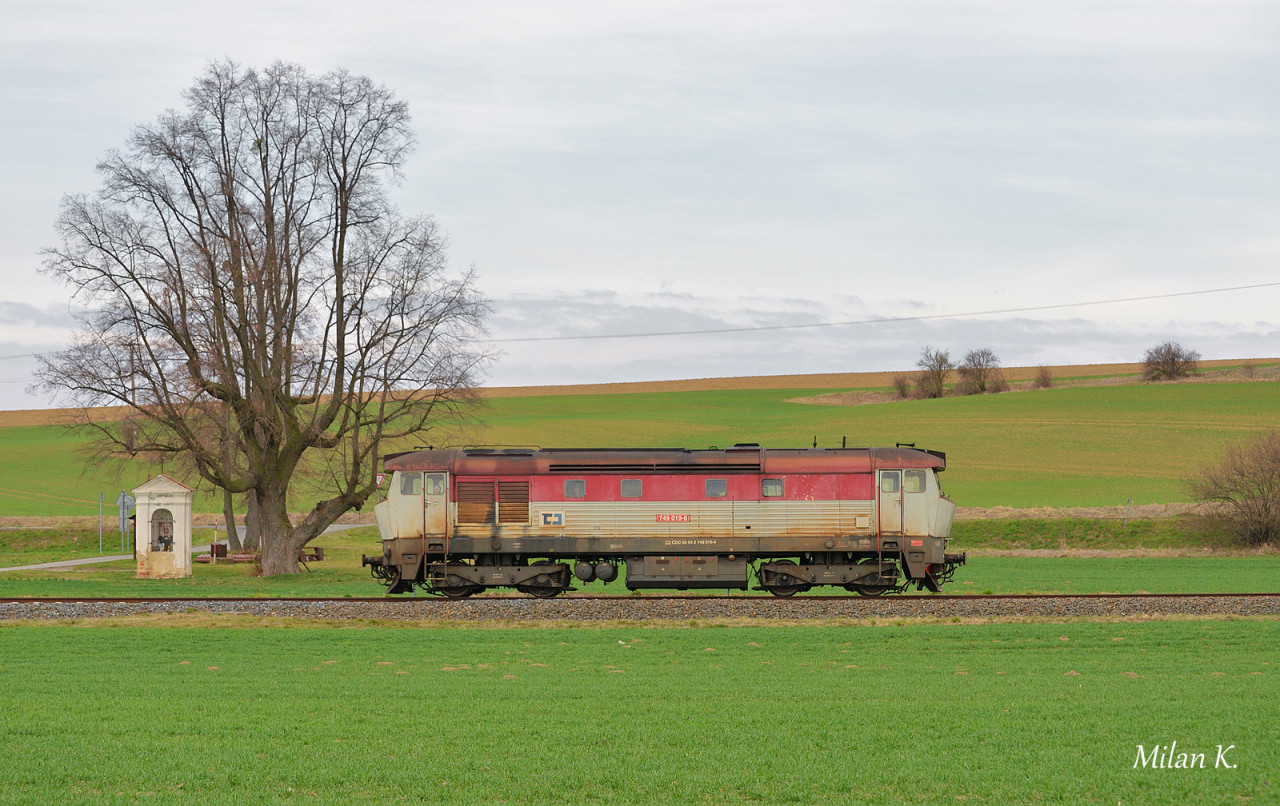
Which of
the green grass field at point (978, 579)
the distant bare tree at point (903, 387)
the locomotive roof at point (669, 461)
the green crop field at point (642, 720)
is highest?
the distant bare tree at point (903, 387)

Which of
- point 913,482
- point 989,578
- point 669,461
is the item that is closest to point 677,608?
point 669,461

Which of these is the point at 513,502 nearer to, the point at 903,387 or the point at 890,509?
the point at 890,509

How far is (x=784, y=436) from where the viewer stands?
85.6 metres

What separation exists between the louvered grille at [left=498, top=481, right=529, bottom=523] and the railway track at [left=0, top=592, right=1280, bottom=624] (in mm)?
2178

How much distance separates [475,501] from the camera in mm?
27750

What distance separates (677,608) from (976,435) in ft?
210

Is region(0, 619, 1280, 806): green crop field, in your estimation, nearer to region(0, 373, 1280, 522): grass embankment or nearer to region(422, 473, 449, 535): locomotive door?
region(422, 473, 449, 535): locomotive door

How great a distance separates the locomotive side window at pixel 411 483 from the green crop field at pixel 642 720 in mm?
8041

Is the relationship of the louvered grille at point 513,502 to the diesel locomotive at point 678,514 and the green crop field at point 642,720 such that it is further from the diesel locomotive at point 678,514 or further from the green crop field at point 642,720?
the green crop field at point 642,720

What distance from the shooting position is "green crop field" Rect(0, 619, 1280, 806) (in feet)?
32.3

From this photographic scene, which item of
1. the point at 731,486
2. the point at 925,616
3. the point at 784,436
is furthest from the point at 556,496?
the point at 784,436

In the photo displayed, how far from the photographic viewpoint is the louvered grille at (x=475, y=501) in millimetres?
27688

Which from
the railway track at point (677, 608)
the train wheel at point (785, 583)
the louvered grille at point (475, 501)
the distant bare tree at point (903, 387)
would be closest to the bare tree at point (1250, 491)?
the railway track at point (677, 608)

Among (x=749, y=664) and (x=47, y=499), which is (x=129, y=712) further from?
(x=47, y=499)
